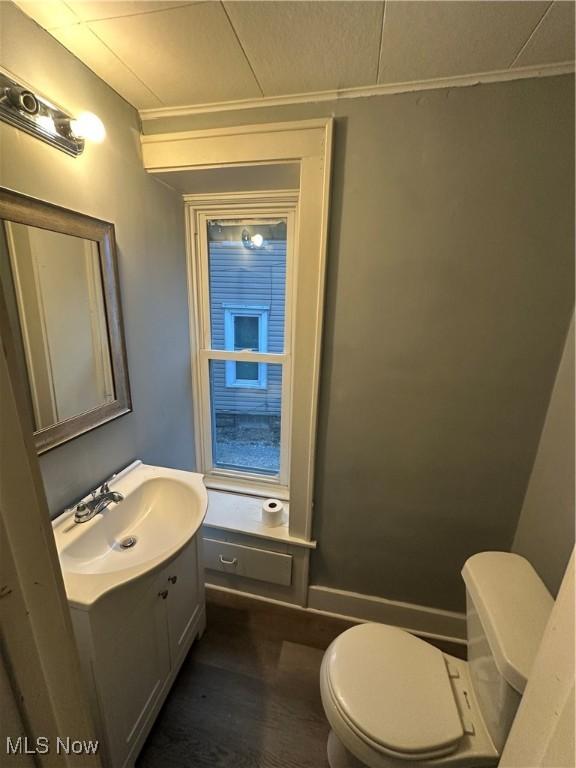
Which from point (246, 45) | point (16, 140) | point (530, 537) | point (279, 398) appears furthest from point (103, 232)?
point (530, 537)

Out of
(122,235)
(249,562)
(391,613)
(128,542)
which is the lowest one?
(391,613)

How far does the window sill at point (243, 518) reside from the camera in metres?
1.60

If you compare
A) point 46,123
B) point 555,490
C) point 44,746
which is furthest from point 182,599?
point 46,123

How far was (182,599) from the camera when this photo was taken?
1.31 meters

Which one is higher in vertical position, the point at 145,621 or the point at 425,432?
the point at 425,432

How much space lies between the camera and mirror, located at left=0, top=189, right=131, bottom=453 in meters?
0.91

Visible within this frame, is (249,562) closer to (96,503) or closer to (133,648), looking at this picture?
(133,648)

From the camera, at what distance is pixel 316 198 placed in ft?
3.93

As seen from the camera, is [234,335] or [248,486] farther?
[248,486]

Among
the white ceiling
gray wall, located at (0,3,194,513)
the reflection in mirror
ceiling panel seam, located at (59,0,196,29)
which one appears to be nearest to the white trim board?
the white ceiling

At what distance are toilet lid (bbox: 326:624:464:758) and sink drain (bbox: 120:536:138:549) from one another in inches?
31.6

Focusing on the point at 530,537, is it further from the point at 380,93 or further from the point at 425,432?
the point at 380,93

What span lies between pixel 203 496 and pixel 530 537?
1294 millimetres

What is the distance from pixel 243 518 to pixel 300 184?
161 centimetres
